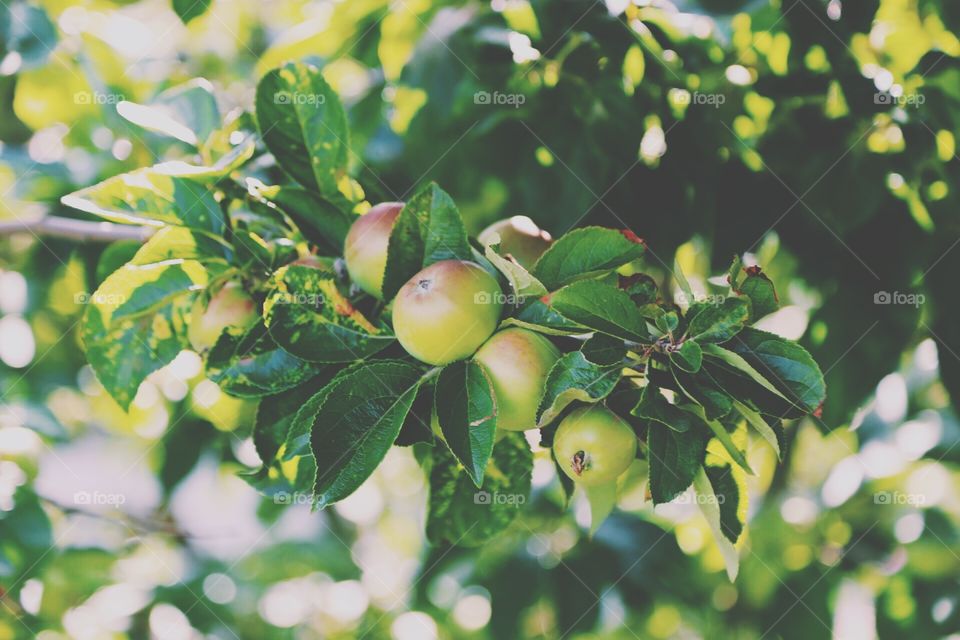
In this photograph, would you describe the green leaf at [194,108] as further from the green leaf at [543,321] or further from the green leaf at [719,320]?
the green leaf at [719,320]

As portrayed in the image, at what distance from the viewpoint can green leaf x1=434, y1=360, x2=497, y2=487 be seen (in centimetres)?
69

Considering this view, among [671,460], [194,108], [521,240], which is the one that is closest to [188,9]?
[194,108]

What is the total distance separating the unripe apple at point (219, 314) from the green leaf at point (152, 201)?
0.08m

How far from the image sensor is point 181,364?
1579 mm

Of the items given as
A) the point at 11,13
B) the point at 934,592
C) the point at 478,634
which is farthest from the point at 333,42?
the point at 934,592

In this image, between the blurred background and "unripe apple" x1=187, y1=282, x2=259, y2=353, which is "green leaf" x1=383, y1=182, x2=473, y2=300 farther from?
the blurred background

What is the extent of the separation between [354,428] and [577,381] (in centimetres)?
21

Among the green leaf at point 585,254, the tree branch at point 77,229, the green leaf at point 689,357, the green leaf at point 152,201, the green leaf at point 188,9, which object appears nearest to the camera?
the green leaf at point 689,357

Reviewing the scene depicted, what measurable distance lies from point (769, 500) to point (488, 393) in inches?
56.4

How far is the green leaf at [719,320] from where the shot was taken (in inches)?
26.4

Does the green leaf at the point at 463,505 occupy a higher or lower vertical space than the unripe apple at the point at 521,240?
lower

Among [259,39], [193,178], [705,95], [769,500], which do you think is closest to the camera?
[193,178]

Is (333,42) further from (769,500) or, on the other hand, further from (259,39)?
(769,500)

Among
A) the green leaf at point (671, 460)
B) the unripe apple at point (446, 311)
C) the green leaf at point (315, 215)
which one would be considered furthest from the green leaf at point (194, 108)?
the green leaf at point (671, 460)
